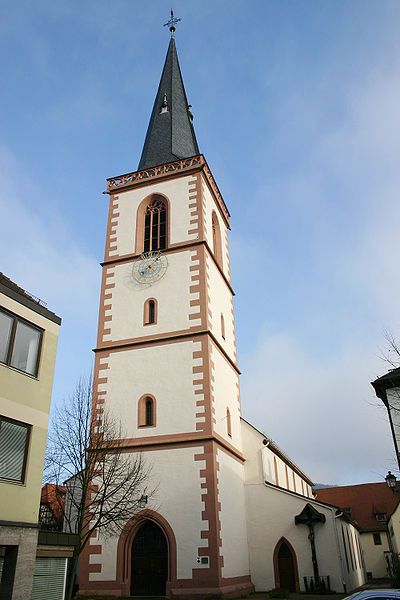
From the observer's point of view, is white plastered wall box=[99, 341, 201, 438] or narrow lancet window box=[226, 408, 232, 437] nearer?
white plastered wall box=[99, 341, 201, 438]

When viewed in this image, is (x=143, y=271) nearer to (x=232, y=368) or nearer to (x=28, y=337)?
(x=232, y=368)

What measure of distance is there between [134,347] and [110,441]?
4.46 meters

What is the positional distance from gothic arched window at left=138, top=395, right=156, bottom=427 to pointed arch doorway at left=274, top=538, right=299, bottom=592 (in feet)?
23.5

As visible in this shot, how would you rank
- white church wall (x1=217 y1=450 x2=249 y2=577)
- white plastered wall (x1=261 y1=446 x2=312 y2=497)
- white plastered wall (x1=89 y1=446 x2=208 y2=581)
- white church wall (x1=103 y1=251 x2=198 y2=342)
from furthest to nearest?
white plastered wall (x1=261 y1=446 x2=312 y2=497), white church wall (x1=103 y1=251 x2=198 y2=342), white church wall (x1=217 y1=450 x2=249 y2=577), white plastered wall (x1=89 y1=446 x2=208 y2=581)

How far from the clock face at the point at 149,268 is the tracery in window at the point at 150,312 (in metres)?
0.95

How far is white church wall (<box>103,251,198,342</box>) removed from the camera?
22.8m

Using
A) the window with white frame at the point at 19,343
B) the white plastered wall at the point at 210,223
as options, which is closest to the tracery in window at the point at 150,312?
the white plastered wall at the point at 210,223

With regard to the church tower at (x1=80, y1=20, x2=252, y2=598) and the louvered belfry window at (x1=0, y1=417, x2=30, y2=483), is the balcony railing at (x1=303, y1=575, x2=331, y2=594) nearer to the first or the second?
the church tower at (x1=80, y1=20, x2=252, y2=598)

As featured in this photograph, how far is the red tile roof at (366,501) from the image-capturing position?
47938 millimetres

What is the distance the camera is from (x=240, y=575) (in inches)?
787

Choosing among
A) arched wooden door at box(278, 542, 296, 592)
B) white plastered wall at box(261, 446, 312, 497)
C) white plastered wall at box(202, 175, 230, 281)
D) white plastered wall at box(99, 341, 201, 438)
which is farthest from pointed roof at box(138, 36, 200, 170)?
arched wooden door at box(278, 542, 296, 592)

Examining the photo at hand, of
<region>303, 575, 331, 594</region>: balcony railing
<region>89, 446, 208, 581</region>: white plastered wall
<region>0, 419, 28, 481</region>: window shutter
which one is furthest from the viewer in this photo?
<region>303, 575, 331, 594</region>: balcony railing

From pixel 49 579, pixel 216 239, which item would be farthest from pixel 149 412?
pixel 216 239

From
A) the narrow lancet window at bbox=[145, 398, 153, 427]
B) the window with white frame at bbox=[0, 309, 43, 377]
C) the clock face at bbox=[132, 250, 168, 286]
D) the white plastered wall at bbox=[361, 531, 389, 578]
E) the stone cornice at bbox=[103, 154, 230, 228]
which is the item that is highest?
the stone cornice at bbox=[103, 154, 230, 228]
